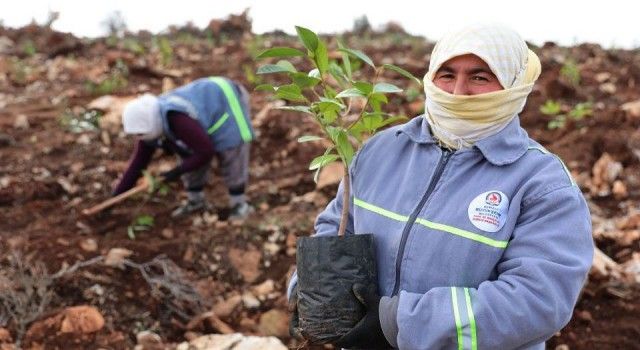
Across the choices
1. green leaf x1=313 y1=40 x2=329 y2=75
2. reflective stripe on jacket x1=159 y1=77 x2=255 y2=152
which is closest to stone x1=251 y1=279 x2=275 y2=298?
reflective stripe on jacket x1=159 y1=77 x2=255 y2=152

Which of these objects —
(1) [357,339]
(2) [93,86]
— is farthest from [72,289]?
(2) [93,86]

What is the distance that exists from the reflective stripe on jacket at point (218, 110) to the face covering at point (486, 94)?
267 cm

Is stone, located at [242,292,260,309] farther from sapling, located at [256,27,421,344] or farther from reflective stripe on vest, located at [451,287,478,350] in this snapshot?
reflective stripe on vest, located at [451,287,478,350]

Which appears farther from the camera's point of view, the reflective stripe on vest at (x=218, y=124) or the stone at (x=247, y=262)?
the reflective stripe on vest at (x=218, y=124)

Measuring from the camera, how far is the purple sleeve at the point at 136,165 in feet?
13.2

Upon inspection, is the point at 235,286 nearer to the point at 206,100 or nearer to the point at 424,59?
the point at 206,100

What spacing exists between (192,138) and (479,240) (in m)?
2.74

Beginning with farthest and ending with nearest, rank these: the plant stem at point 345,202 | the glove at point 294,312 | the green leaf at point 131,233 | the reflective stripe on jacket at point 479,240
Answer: the green leaf at point 131,233 → the glove at point 294,312 → the plant stem at point 345,202 → the reflective stripe on jacket at point 479,240

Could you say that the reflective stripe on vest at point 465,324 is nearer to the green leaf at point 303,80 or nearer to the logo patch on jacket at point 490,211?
the logo patch on jacket at point 490,211

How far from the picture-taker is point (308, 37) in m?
1.38

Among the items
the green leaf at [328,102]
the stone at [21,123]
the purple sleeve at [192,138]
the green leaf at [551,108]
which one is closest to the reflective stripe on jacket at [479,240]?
the green leaf at [328,102]

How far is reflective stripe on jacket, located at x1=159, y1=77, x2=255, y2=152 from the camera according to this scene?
12.9 feet

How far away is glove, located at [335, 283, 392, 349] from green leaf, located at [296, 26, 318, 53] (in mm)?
546

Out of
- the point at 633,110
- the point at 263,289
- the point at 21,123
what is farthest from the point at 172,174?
the point at 633,110
